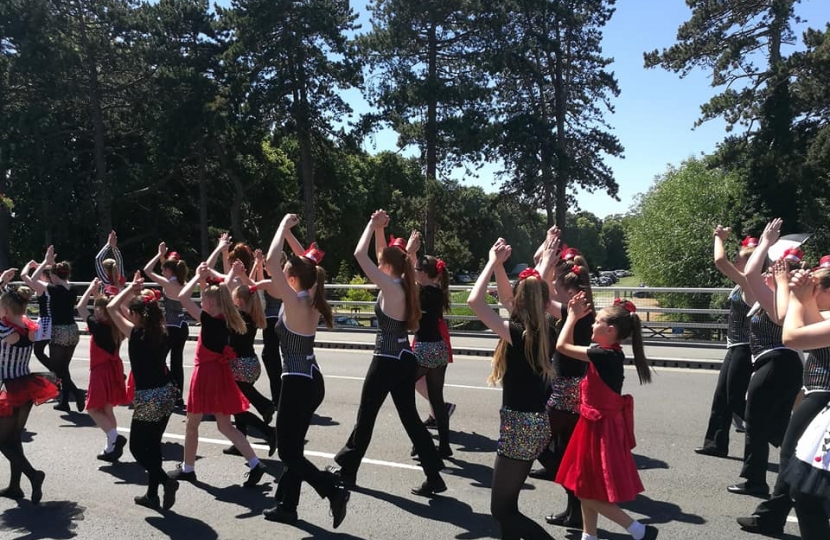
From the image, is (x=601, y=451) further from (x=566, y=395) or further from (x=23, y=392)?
(x=23, y=392)

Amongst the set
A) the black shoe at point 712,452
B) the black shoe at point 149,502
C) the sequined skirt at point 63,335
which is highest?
the sequined skirt at point 63,335

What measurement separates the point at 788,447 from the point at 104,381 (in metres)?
5.96

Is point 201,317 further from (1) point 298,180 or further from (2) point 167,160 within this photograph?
(1) point 298,180

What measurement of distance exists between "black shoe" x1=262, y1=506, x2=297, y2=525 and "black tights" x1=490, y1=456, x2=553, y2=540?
1738 mm

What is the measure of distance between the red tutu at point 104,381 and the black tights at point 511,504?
173 inches

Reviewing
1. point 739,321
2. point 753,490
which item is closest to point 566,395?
point 753,490

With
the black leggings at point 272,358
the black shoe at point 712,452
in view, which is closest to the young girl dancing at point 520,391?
the black shoe at point 712,452

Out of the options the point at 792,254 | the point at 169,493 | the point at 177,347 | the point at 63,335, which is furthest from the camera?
the point at 63,335

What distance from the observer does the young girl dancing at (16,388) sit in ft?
18.2

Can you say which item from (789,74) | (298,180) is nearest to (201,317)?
(789,74)

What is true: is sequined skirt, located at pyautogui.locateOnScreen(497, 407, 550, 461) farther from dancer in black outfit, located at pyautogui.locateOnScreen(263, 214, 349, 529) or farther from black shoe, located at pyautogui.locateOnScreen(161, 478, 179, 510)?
black shoe, located at pyautogui.locateOnScreen(161, 478, 179, 510)

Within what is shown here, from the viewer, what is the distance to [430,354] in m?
6.75

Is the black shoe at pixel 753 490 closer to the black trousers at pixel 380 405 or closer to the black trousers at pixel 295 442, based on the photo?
the black trousers at pixel 380 405

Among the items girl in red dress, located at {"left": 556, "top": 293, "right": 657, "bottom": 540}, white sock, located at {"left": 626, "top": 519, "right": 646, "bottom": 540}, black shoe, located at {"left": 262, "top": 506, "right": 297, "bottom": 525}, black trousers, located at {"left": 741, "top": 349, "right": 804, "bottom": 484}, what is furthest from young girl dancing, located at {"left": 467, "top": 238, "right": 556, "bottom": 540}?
black trousers, located at {"left": 741, "top": 349, "right": 804, "bottom": 484}
